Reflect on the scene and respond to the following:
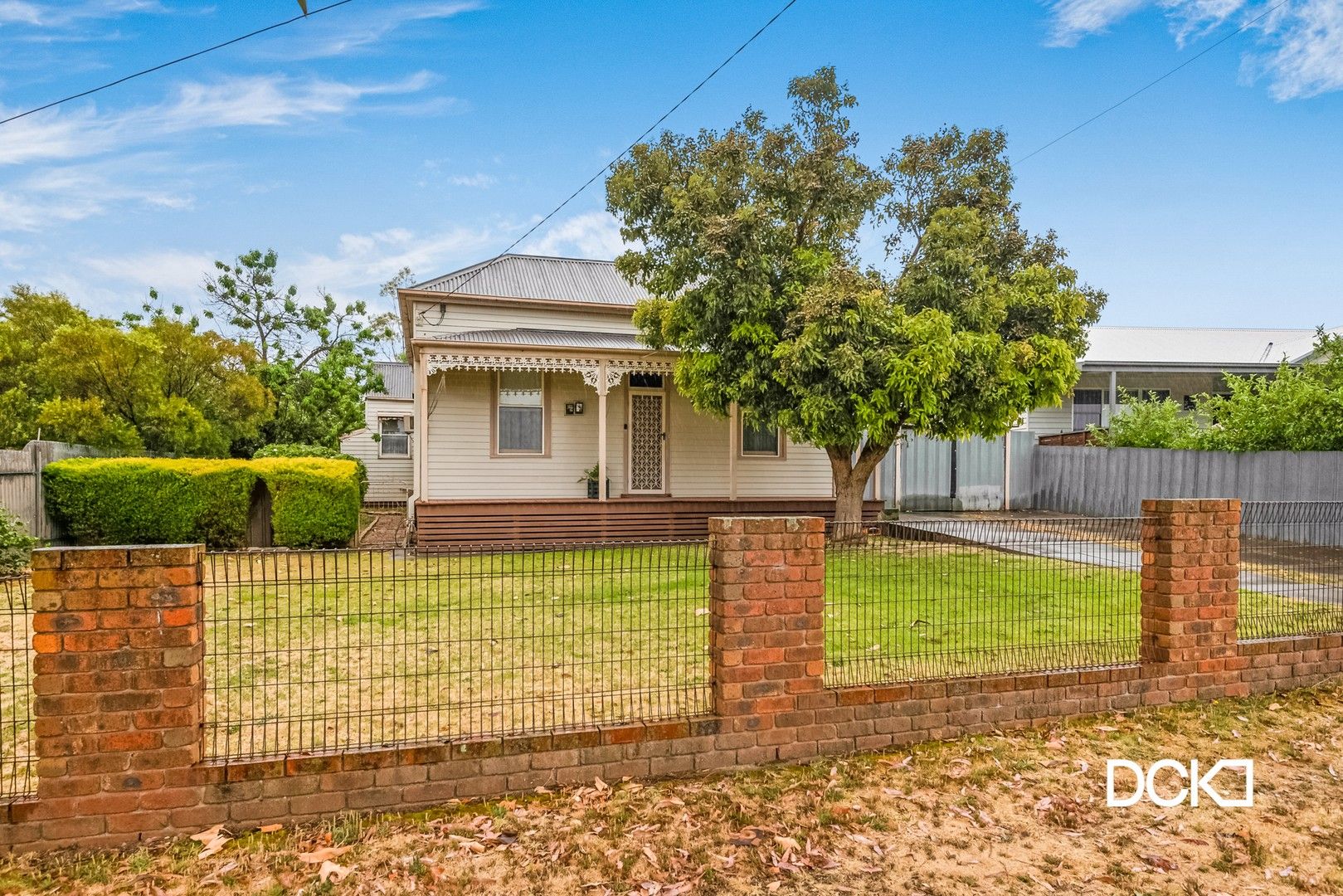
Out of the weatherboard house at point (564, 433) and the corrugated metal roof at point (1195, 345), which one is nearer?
the weatherboard house at point (564, 433)

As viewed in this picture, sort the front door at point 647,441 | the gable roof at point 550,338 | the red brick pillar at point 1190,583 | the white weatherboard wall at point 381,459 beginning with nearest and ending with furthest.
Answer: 1. the red brick pillar at point 1190,583
2. the gable roof at point 550,338
3. the front door at point 647,441
4. the white weatherboard wall at point 381,459

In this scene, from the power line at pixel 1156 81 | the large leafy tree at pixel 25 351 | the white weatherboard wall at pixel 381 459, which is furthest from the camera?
the white weatherboard wall at pixel 381 459

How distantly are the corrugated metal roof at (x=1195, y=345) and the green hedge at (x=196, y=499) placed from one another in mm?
20364

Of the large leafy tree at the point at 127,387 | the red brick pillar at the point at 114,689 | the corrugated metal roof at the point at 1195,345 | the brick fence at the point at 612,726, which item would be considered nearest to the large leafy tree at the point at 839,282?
the brick fence at the point at 612,726

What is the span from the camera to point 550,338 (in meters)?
13.0

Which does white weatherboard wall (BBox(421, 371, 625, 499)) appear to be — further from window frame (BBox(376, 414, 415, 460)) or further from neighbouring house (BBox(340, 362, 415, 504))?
window frame (BBox(376, 414, 415, 460))

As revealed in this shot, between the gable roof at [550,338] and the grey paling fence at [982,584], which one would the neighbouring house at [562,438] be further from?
the grey paling fence at [982,584]

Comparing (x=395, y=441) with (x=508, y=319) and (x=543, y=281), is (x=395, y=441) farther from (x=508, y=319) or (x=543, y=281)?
(x=508, y=319)

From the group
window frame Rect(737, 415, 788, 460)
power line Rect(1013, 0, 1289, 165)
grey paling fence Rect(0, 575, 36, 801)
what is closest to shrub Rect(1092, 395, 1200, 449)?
power line Rect(1013, 0, 1289, 165)

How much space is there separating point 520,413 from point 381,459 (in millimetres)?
11248

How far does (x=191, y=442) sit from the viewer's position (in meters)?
15.9

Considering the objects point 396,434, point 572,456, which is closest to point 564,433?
point 572,456

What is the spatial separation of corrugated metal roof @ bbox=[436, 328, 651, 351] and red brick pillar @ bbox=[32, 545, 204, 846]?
29.0 feet

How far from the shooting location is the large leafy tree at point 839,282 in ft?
31.0
